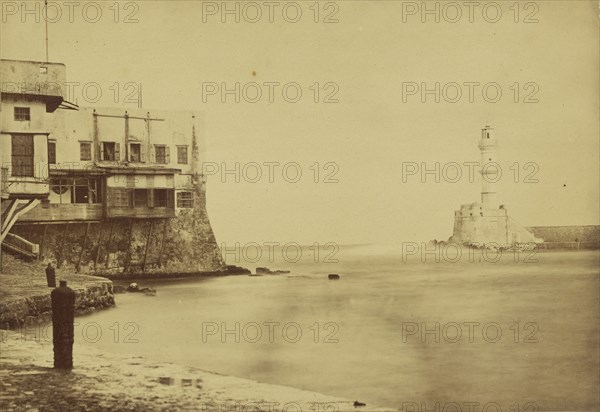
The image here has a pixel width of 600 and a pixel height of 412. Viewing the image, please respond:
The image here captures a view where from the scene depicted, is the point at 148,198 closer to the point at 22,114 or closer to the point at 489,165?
the point at 22,114

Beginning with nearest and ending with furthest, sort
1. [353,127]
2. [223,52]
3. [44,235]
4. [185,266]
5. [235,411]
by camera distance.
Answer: [235,411], [223,52], [353,127], [44,235], [185,266]

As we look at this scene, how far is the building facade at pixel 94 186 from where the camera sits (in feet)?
22.1

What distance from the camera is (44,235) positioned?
7816 millimetres

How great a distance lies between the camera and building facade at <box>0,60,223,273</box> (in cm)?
673

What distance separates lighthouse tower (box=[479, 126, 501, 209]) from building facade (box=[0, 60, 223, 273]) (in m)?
2.70

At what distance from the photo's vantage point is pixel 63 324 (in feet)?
18.4

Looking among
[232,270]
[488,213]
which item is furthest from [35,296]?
[488,213]

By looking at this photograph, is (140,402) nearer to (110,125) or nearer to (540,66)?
(110,125)

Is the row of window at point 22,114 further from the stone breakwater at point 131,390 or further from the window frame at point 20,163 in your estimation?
the stone breakwater at point 131,390

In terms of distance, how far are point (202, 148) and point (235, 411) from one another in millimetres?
3230

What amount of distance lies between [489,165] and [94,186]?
4.20 metres

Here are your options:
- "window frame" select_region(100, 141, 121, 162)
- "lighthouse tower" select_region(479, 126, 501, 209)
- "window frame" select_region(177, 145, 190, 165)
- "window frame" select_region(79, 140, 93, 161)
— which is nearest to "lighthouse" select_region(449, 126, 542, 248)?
"lighthouse tower" select_region(479, 126, 501, 209)

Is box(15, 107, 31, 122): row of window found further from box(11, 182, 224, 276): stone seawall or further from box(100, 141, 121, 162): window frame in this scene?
box(100, 141, 121, 162): window frame

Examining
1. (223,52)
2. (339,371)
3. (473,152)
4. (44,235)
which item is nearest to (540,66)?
(473,152)
